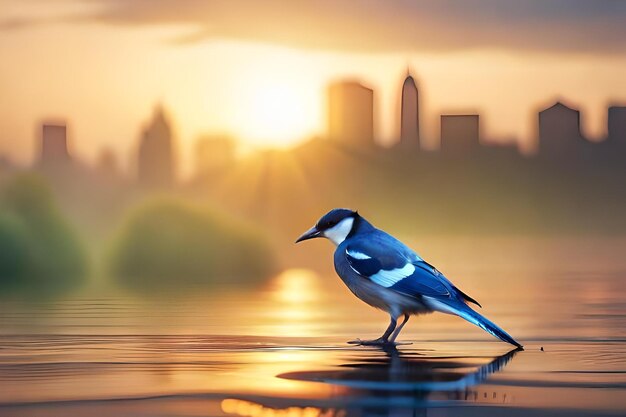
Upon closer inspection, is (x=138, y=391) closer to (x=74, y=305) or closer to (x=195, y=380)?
(x=195, y=380)

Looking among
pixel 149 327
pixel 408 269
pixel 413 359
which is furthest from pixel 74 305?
pixel 413 359

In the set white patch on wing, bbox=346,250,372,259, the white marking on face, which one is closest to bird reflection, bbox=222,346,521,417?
white patch on wing, bbox=346,250,372,259

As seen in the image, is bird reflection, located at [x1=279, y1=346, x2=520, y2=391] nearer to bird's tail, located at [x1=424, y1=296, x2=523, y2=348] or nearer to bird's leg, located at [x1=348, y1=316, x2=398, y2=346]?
bird's tail, located at [x1=424, y1=296, x2=523, y2=348]

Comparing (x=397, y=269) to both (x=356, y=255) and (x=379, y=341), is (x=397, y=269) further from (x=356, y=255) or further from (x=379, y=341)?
(x=379, y=341)

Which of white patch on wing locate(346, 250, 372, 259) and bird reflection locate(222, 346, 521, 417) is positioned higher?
white patch on wing locate(346, 250, 372, 259)

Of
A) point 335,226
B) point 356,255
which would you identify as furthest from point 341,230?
point 356,255
